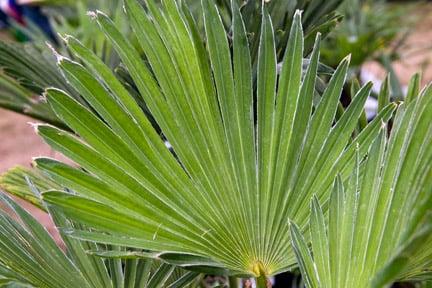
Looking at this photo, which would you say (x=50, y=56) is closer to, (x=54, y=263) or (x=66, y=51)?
(x=66, y=51)

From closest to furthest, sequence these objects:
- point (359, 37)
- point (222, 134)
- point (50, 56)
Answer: point (222, 134) < point (50, 56) < point (359, 37)

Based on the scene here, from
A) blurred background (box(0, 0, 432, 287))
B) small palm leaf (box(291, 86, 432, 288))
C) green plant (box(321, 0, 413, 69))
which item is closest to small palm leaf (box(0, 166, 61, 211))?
blurred background (box(0, 0, 432, 287))

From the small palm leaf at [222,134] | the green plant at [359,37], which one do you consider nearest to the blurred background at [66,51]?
the green plant at [359,37]

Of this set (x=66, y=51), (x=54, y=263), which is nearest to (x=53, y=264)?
(x=54, y=263)

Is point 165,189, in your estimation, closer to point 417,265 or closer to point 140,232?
point 140,232

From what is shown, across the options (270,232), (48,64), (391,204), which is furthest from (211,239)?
(48,64)

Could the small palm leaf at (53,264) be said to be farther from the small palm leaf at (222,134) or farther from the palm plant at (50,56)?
the palm plant at (50,56)

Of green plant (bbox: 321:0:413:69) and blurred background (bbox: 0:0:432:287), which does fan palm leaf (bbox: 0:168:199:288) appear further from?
green plant (bbox: 321:0:413:69)

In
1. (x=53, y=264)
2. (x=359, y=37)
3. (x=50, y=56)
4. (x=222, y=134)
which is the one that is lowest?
(x=53, y=264)
